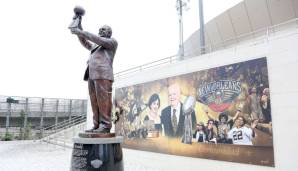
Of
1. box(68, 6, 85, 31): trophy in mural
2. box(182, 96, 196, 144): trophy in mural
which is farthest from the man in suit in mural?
box(68, 6, 85, 31): trophy in mural

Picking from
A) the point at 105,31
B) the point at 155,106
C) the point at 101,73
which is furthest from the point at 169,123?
the point at 105,31

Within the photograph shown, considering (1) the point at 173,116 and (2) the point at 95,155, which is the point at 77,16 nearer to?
(2) the point at 95,155

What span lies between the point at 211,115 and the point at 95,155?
15.0 ft

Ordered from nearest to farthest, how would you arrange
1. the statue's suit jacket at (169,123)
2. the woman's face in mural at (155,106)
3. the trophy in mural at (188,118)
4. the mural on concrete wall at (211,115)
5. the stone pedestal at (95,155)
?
the stone pedestal at (95,155), the mural on concrete wall at (211,115), the trophy in mural at (188,118), the statue's suit jacket at (169,123), the woman's face in mural at (155,106)

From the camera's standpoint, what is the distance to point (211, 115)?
720 cm

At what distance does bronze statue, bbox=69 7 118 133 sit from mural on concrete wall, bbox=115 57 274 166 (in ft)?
13.0

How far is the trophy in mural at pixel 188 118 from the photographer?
25.5ft

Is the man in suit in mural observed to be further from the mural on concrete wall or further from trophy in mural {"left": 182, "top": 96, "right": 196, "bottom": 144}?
trophy in mural {"left": 182, "top": 96, "right": 196, "bottom": 144}

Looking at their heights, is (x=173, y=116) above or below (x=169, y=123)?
above

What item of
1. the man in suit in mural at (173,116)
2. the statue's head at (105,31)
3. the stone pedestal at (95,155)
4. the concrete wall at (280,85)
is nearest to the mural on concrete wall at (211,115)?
the man in suit in mural at (173,116)

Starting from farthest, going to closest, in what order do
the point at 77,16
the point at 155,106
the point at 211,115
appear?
the point at 155,106 → the point at 211,115 → the point at 77,16

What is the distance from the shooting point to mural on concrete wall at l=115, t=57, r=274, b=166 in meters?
6.15

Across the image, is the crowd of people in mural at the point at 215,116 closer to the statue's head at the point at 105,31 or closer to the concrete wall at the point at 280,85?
the concrete wall at the point at 280,85

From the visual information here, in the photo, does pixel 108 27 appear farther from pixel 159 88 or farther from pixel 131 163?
pixel 131 163
